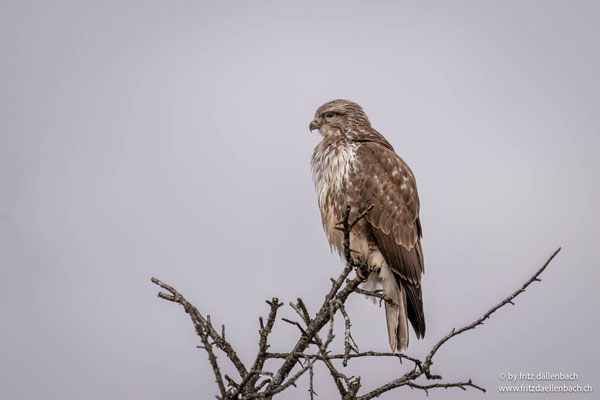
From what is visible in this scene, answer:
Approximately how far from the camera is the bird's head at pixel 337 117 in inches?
263

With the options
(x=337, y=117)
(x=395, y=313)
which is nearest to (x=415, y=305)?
(x=395, y=313)

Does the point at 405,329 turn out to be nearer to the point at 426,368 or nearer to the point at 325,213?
the point at 325,213

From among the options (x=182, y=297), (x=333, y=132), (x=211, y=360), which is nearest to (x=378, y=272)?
(x=333, y=132)

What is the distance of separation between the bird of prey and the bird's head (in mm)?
484

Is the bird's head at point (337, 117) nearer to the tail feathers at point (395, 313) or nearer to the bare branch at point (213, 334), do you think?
the tail feathers at point (395, 313)

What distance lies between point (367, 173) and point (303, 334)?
7.69 ft

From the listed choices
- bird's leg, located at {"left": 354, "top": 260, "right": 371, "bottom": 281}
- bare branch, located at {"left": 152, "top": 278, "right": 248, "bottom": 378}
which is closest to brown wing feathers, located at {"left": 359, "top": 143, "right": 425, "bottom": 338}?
bird's leg, located at {"left": 354, "top": 260, "right": 371, "bottom": 281}

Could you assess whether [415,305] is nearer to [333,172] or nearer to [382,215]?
[382,215]

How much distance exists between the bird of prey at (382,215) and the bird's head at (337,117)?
1.59 ft

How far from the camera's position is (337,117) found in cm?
673

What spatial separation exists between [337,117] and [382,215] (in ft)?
4.74

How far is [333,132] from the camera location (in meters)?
6.67

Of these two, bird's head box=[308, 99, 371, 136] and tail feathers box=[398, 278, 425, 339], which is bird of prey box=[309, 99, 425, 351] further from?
bird's head box=[308, 99, 371, 136]

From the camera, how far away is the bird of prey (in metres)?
5.77
